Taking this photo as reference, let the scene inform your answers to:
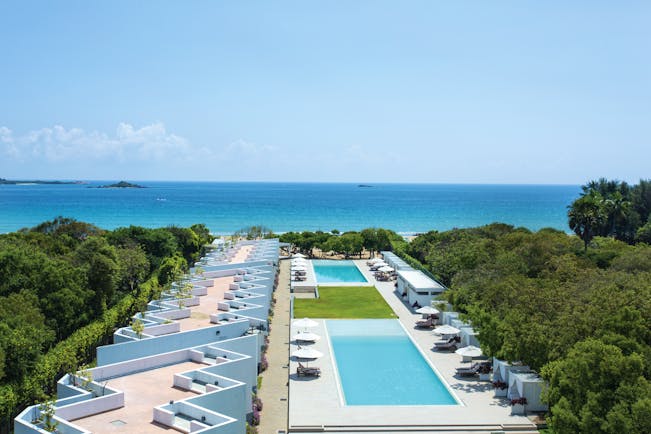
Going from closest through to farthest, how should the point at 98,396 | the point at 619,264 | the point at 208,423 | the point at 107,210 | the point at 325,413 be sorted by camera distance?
1. the point at 208,423
2. the point at 98,396
3. the point at 325,413
4. the point at 619,264
5. the point at 107,210

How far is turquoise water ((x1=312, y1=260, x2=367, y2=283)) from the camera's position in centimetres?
5731

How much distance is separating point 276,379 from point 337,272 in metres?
35.2

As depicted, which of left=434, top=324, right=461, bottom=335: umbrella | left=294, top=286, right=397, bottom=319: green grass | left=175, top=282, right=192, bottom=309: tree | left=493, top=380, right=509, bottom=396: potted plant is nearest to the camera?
left=493, top=380, right=509, bottom=396: potted plant

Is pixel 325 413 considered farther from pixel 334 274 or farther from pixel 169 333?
pixel 334 274

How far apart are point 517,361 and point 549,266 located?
1228 centimetres

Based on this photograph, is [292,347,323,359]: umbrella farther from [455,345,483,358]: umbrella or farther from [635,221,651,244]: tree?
[635,221,651,244]: tree

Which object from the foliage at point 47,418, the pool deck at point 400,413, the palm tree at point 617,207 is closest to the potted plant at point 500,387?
the pool deck at point 400,413

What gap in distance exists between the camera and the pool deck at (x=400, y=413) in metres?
22.2

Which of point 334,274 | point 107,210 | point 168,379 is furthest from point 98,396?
point 107,210

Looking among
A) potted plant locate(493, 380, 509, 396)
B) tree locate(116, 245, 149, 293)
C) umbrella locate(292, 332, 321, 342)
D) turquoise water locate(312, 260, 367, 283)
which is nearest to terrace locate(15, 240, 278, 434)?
umbrella locate(292, 332, 321, 342)

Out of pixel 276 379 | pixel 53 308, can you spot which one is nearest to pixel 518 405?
pixel 276 379

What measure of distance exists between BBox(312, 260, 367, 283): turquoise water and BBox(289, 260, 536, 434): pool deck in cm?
2846

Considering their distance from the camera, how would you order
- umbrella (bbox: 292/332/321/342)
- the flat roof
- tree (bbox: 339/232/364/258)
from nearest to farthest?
umbrella (bbox: 292/332/321/342) → the flat roof → tree (bbox: 339/232/364/258)

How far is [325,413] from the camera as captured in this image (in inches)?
925
